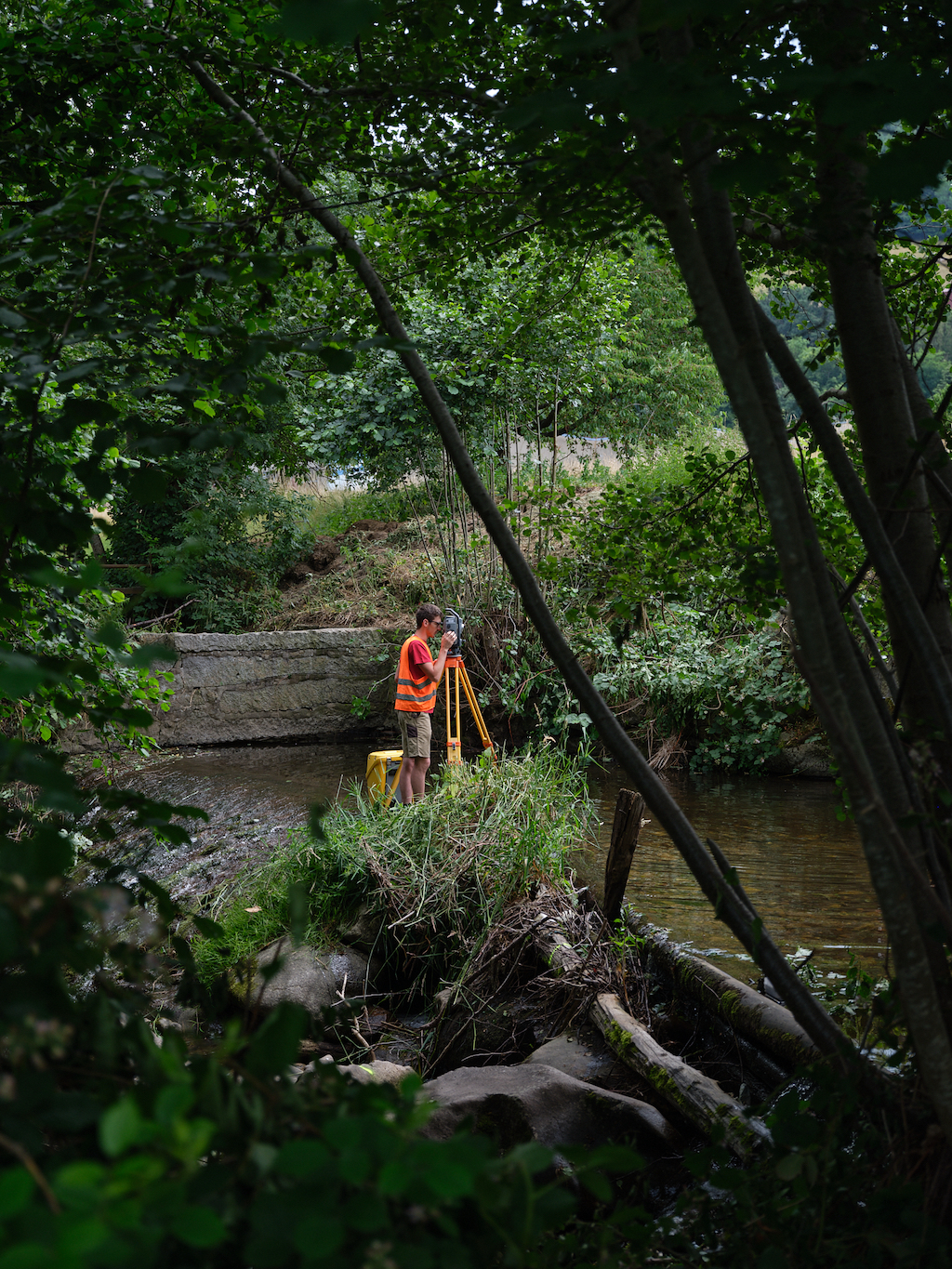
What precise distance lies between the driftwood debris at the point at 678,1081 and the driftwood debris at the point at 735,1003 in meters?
0.24

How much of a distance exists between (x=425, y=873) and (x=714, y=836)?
3042mm

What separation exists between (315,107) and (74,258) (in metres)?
0.70

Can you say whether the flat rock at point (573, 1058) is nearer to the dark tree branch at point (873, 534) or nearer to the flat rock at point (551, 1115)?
the flat rock at point (551, 1115)

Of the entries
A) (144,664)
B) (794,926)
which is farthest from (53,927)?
(794,926)

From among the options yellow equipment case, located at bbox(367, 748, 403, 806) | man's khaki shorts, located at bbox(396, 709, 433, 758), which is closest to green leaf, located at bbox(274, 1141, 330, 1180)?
yellow equipment case, located at bbox(367, 748, 403, 806)

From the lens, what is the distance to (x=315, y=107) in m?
1.88

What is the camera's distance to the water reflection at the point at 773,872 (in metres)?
4.41

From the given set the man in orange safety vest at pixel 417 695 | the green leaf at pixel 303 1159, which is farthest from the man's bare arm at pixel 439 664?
the green leaf at pixel 303 1159

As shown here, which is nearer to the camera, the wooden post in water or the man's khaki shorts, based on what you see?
the wooden post in water

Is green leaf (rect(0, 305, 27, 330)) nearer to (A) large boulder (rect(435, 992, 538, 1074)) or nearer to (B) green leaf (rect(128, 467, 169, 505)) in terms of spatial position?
(B) green leaf (rect(128, 467, 169, 505))

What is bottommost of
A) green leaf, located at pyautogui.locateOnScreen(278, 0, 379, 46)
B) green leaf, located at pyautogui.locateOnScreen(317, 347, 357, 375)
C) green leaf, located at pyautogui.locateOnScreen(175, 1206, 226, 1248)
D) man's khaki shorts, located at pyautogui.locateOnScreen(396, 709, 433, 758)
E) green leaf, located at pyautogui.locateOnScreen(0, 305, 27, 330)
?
man's khaki shorts, located at pyautogui.locateOnScreen(396, 709, 433, 758)

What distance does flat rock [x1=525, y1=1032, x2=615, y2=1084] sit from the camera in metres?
3.21

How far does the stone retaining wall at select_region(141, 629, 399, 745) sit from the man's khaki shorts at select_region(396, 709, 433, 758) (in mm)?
4521

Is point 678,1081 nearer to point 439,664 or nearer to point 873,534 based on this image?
point 873,534
